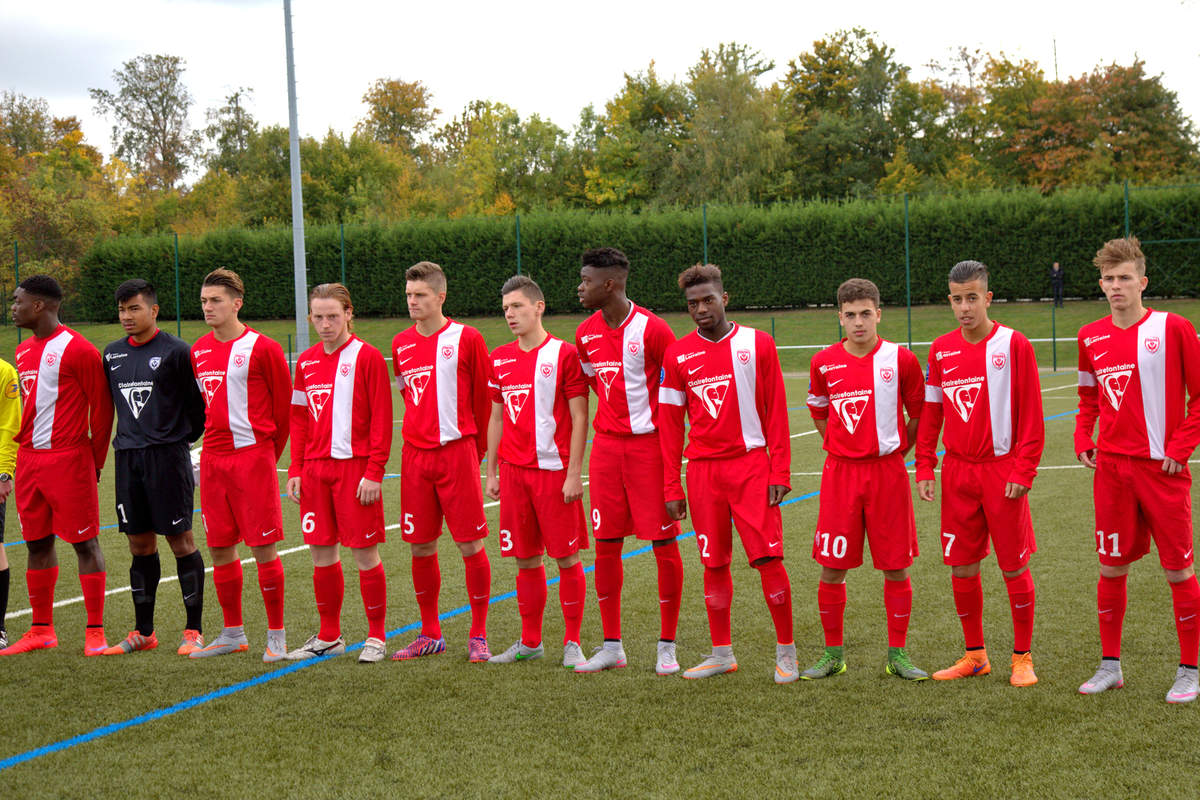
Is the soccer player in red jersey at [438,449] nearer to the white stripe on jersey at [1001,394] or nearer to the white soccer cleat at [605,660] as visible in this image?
the white soccer cleat at [605,660]

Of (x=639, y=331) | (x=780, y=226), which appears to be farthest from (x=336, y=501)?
(x=780, y=226)

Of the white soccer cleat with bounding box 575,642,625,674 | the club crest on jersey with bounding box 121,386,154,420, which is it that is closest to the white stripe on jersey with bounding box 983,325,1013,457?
the white soccer cleat with bounding box 575,642,625,674

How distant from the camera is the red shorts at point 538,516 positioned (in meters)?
5.41

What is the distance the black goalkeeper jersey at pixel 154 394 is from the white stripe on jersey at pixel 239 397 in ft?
0.98

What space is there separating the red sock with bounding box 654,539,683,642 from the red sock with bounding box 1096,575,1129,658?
1886 millimetres

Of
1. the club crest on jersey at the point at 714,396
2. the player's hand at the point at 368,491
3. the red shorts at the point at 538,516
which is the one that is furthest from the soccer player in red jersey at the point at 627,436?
the player's hand at the point at 368,491

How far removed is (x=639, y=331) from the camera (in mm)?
5359

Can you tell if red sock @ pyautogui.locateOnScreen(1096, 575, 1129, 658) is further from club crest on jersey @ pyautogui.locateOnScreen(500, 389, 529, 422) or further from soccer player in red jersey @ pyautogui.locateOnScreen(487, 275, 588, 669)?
club crest on jersey @ pyautogui.locateOnScreen(500, 389, 529, 422)

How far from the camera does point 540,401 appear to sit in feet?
18.0

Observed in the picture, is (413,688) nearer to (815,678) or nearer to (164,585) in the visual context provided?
(815,678)

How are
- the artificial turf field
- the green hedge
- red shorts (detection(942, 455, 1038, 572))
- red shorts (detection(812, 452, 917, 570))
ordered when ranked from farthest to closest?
1. the green hedge
2. red shorts (detection(812, 452, 917, 570))
3. red shorts (detection(942, 455, 1038, 572))
4. the artificial turf field

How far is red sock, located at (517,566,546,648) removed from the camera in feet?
18.3

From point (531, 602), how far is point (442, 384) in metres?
1.19

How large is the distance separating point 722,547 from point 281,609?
2331 millimetres
